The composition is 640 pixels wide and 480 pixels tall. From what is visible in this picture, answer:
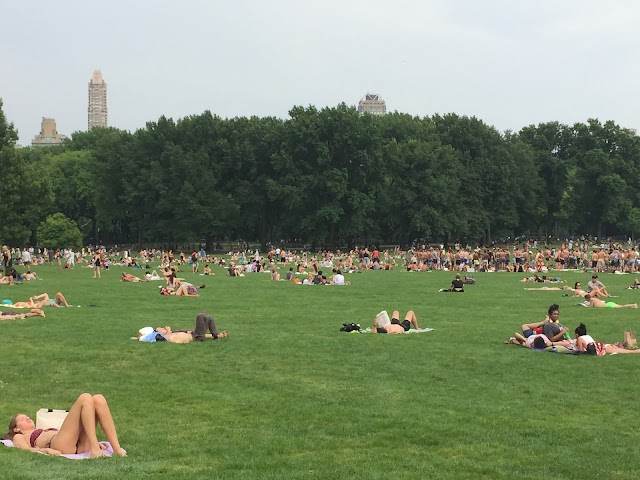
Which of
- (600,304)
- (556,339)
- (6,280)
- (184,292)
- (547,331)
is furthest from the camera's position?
(6,280)

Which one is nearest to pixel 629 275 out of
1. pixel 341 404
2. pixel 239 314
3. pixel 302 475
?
pixel 239 314

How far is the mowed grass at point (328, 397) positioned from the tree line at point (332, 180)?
5343 cm

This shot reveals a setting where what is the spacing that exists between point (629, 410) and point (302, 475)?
505 cm

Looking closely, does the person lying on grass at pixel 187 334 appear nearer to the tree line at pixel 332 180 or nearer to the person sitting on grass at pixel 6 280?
the person sitting on grass at pixel 6 280

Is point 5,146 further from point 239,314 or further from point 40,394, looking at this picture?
point 40,394

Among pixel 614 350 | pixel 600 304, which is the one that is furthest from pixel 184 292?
pixel 614 350

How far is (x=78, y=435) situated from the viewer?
832 centimetres

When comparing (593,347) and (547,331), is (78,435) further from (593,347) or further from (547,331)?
(547,331)

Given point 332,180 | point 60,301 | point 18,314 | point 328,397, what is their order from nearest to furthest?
point 328,397 < point 18,314 < point 60,301 < point 332,180

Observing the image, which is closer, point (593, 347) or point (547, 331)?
point (593, 347)

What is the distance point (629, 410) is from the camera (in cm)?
1013

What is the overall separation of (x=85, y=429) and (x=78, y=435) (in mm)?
151

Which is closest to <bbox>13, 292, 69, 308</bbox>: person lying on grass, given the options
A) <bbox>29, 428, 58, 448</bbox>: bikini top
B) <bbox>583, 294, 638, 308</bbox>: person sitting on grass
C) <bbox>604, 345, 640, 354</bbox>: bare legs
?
<bbox>29, 428, 58, 448</bbox>: bikini top

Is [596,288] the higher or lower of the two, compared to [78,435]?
higher
